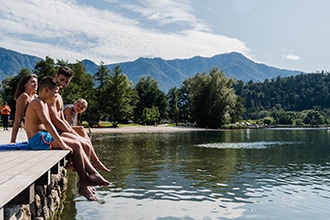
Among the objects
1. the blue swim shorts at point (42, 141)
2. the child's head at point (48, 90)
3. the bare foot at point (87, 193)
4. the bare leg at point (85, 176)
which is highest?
→ the child's head at point (48, 90)

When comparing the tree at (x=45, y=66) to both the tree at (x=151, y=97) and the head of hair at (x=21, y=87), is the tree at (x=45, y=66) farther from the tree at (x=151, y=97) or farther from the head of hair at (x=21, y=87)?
the head of hair at (x=21, y=87)

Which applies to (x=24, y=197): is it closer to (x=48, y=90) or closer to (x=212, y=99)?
(x=48, y=90)

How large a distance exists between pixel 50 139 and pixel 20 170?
2.06m

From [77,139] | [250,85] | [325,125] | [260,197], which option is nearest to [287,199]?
[260,197]

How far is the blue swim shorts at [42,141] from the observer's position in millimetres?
6352

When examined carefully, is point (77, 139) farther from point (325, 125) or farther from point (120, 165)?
point (325, 125)

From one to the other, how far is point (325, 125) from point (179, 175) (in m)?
117

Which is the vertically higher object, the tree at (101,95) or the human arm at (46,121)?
the tree at (101,95)

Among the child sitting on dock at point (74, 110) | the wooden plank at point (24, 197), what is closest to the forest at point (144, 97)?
the child sitting on dock at point (74, 110)

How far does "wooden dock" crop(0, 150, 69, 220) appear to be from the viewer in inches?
126

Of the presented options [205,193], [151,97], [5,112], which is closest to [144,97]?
[151,97]

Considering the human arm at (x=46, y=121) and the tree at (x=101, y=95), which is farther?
the tree at (x=101, y=95)

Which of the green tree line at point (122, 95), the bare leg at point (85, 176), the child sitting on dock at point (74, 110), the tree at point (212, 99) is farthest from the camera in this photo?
the tree at point (212, 99)

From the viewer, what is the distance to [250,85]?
601ft
